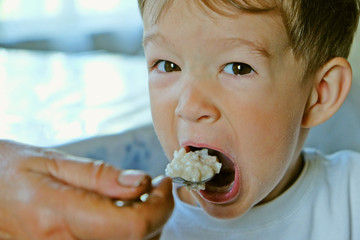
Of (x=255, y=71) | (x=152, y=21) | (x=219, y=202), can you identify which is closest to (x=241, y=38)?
(x=255, y=71)

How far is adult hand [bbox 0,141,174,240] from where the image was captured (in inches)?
23.0

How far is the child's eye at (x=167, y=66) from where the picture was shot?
3.04ft

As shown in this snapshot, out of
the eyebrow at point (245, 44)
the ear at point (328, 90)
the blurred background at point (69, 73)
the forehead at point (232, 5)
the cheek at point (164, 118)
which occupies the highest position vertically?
the forehead at point (232, 5)

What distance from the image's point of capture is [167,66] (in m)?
0.93

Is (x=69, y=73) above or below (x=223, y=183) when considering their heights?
below

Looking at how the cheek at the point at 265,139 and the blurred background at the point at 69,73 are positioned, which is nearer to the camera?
the cheek at the point at 265,139

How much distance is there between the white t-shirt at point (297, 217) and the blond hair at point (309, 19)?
299mm

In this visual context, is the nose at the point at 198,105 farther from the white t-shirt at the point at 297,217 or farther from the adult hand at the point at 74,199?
the white t-shirt at the point at 297,217

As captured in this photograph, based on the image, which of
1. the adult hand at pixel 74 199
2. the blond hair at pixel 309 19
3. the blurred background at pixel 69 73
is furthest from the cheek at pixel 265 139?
the blurred background at pixel 69 73

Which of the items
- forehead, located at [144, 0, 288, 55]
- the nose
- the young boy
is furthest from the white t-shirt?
forehead, located at [144, 0, 288, 55]

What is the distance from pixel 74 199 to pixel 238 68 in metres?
0.40

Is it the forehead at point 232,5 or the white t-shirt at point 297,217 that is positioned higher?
the forehead at point 232,5

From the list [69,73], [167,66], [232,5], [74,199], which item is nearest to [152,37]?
[167,66]

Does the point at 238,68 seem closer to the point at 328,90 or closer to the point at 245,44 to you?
the point at 245,44
